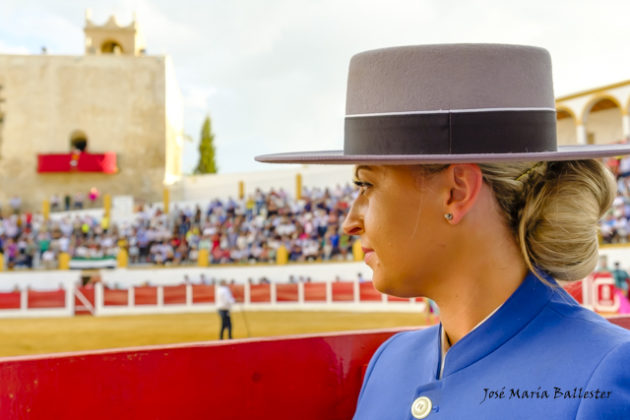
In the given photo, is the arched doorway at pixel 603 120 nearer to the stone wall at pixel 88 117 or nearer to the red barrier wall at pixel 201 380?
the stone wall at pixel 88 117

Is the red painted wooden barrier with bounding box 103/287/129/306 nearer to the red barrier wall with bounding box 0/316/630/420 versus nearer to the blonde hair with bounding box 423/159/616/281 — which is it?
the red barrier wall with bounding box 0/316/630/420

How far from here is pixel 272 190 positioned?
21.5 meters

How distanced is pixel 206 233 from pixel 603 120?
40.8 feet

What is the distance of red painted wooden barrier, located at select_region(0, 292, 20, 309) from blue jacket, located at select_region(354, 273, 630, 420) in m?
18.2

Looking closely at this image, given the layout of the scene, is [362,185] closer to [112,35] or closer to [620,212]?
[620,212]

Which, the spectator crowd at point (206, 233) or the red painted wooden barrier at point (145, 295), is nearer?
the red painted wooden barrier at point (145, 295)

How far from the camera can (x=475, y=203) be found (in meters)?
1.00

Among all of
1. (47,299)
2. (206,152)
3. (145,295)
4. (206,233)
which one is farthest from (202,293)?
(206,152)

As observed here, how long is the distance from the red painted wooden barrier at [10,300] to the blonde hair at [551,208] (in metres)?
18.4

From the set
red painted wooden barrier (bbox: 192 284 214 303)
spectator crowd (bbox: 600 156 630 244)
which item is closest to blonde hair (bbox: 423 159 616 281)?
spectator crowd (bbox: 600 156 630 244)

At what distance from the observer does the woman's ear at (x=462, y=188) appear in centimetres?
99

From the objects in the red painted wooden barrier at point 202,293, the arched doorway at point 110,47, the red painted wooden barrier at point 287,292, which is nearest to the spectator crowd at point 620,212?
the red painted wooden barrier at point 287,292

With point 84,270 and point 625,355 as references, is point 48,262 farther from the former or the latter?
point 625,355

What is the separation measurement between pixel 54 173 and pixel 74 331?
1621 cm
